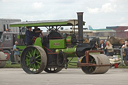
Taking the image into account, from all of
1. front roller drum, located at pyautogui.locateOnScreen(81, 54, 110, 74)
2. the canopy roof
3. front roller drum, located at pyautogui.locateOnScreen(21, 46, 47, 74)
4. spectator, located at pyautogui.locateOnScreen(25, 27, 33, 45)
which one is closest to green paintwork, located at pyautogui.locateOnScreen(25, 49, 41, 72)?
front roller drum, located at pyautogui.locateOnScreen(21, 46, 47, 74)

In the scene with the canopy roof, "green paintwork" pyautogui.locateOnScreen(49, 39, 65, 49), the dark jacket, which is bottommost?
"green paintwork" pyautogui.locateOnScreen(49, 39, 65, 49)

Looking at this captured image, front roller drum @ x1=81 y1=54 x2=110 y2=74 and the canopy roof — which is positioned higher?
the canopy roof

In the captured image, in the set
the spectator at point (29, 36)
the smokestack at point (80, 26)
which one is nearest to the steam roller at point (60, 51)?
the smokestack at point (80, 26)

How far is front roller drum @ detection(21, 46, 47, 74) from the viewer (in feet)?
53.6

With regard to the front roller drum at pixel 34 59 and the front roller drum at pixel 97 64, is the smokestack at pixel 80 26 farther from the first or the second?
the front roller drum at pixel 34 59

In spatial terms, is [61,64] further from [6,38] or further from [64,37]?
[6,38]

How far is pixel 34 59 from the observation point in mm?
16781

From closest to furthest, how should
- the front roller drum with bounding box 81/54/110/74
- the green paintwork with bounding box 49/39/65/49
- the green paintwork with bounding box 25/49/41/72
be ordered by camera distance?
the front roller drum with bounding box 81/54/110/74, the green paintwork with bounding box 49/39/65/49, the green paintwork with bounding box 25/49/41/72

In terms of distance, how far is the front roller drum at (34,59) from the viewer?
16.3m

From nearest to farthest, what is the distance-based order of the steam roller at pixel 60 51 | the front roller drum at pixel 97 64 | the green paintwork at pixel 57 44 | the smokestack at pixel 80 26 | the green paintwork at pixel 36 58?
the front roller drum at pixel 97 64 < the steam roller at pixel 60 51 < the smokestack at pixel 80 26 < the green paintwork at pixel 57 44 < the green paintwork at pixel 36 58

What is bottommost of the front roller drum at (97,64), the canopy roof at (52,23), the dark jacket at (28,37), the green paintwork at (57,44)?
the front roller drum at (97,64)

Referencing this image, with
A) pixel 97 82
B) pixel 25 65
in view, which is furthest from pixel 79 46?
pixel 97 82

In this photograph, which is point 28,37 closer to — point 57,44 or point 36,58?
point 36,58

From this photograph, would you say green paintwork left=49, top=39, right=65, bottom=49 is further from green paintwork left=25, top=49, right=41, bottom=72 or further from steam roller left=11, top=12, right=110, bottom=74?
green paintwork left=25, top=49, right=41, bottom=72
